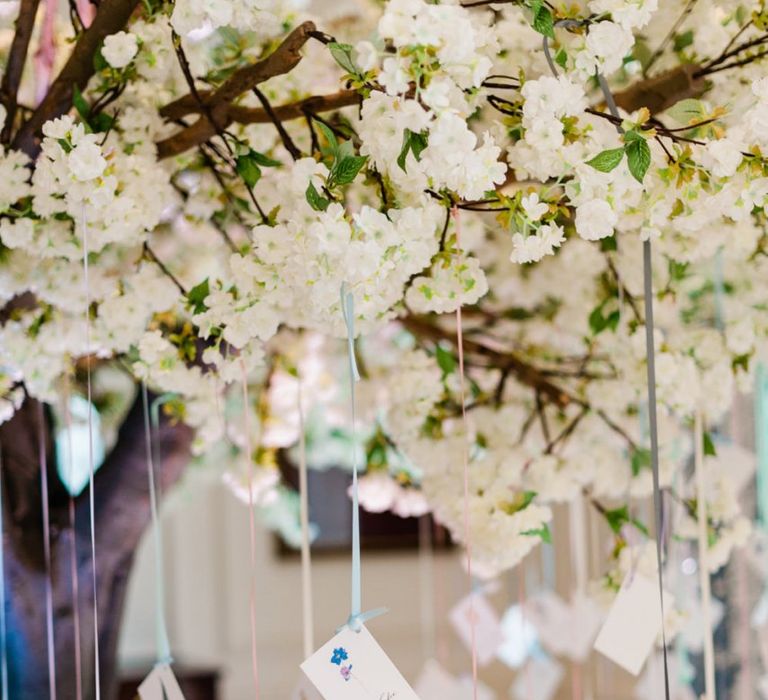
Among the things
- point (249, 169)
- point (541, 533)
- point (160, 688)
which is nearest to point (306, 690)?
point (160, 688)

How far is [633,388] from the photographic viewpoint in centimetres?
153

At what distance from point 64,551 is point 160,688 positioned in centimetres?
31

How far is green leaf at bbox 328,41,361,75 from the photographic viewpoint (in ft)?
3.17

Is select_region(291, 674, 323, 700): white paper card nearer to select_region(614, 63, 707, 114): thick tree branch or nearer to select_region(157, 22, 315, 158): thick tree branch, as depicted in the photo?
select_region(157, 22, 315, 158): thick tree branch

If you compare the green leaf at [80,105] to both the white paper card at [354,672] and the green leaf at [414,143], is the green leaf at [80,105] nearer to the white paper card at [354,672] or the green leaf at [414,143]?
the green leaf at [414,143]

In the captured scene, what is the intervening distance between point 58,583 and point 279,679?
3282 millimetres

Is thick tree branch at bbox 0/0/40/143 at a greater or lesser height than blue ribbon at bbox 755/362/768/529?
greater

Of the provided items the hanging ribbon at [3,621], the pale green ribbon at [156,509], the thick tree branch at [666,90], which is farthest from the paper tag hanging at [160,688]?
the thick tree branch at [666,90]

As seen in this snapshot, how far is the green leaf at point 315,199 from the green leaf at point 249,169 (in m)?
0.19

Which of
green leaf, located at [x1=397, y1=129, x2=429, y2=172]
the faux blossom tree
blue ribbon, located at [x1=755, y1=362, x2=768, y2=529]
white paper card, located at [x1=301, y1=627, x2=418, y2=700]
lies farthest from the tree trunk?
blue ribbon, located at [x1=755, y1=362, x2=768, y2=529]

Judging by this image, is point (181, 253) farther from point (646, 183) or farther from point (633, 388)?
point (646, 183)

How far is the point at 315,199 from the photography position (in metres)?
1.00

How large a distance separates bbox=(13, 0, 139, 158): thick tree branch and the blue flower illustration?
0.66m

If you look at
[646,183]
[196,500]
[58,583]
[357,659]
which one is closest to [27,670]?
[58,583]
